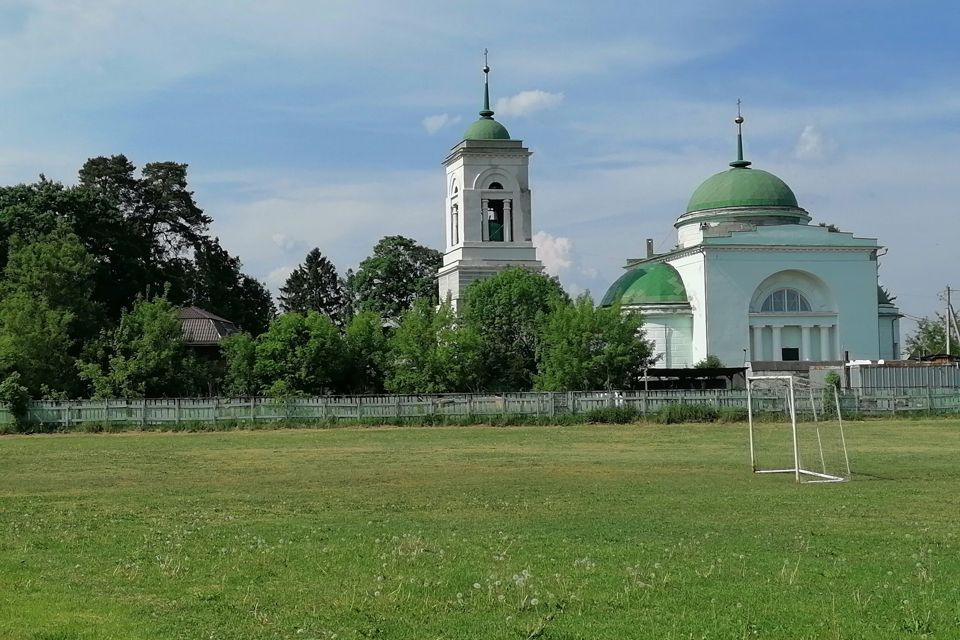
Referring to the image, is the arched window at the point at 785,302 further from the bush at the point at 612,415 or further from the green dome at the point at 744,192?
the bush at the point at 612,415

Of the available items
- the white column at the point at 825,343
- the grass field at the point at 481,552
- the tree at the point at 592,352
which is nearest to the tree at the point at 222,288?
the tree at the point at 592,352

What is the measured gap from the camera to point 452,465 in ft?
91.7

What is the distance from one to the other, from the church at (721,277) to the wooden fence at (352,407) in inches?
1049

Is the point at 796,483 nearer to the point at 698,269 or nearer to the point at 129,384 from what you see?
the point at 129,384

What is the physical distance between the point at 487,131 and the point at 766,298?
2100 cm

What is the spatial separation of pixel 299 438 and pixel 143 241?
39.2 meters

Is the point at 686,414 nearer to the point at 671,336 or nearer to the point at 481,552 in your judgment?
the point at 671,336

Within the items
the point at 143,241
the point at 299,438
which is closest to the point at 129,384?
the point at 299,438

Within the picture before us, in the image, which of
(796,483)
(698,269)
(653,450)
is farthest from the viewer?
(698,269)

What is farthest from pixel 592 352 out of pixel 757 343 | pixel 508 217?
pixel 508 217

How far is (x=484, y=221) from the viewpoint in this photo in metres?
78.5

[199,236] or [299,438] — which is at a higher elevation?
[199,236]

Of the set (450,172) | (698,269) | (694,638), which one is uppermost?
(450,172)

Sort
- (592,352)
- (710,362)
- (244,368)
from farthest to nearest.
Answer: (710,362) < (592,352) < (244,368)
